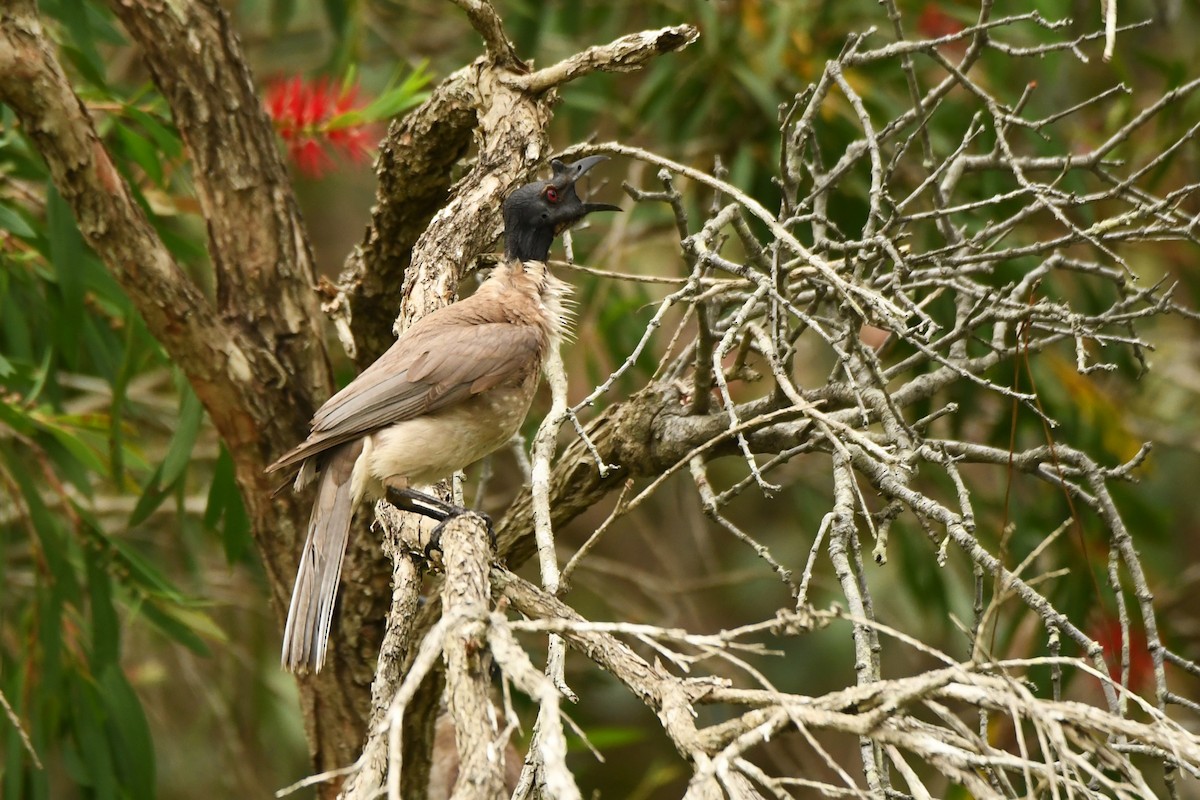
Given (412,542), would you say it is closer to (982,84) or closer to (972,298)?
(972,298)

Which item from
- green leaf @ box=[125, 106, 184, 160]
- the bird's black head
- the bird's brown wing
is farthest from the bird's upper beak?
green leaf @ box=[125, 106, 184, 160]

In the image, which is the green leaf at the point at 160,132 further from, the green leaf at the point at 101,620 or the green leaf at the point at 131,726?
the green leaf at the point at 131,726

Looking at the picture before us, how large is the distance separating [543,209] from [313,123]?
1.24 metres

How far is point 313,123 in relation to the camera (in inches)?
175

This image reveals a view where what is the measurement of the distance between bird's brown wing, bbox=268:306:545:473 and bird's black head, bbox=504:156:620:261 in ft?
1.47

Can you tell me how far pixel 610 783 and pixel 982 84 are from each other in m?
4.82

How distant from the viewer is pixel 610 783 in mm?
8211

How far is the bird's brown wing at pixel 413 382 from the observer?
10.5ft

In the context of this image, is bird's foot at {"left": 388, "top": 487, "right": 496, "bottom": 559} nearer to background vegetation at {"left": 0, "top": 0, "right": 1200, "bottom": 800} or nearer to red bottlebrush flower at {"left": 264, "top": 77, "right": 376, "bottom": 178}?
background vegetation at {"left": 0, "top": 0, "right": 1200, "bottom": 800}

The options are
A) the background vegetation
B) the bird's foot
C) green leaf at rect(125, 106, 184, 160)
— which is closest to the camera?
the bird's foot

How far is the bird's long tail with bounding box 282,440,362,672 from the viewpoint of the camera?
292 cm

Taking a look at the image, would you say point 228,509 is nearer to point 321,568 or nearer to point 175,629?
point 175,629

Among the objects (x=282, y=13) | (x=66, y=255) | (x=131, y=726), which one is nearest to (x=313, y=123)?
(x=66, y=255)

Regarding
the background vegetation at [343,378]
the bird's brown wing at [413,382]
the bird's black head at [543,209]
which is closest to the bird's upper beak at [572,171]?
the bird's black head at [543,209]
